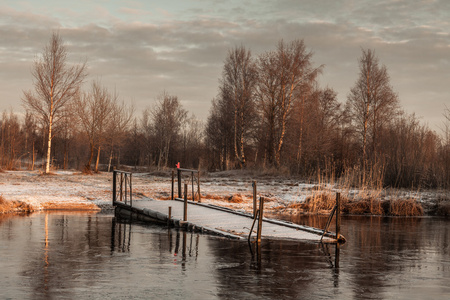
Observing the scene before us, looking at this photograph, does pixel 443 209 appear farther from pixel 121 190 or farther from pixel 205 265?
pixel 205 265

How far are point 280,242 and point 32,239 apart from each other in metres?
6.19

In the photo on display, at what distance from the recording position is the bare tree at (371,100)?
44469mm

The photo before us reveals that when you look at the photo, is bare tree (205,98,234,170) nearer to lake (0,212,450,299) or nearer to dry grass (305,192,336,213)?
dry grass (305,192,336,213)

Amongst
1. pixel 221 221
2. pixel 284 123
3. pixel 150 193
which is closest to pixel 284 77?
pixel 284 123

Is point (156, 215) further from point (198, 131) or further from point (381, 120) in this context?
point (198, 131)

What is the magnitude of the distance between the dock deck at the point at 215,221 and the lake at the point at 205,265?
0.37 metres

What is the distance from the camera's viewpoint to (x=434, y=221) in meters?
20.0

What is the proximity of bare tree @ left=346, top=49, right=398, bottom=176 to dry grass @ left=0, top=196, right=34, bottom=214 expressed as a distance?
30.4 metres

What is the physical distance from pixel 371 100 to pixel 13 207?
33.1 meters

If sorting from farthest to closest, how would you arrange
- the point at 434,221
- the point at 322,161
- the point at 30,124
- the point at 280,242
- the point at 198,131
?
the point at 198,131
the point at 30,124
the point at 322,161
the point at 434,221
the point at 280,242

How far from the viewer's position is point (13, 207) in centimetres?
1992

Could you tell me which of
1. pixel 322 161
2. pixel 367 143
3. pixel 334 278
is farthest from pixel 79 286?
pixel 367 143

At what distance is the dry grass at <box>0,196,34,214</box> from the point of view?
19766 millimetres

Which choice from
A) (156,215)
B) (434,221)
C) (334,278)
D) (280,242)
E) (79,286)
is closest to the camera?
(79,286)
